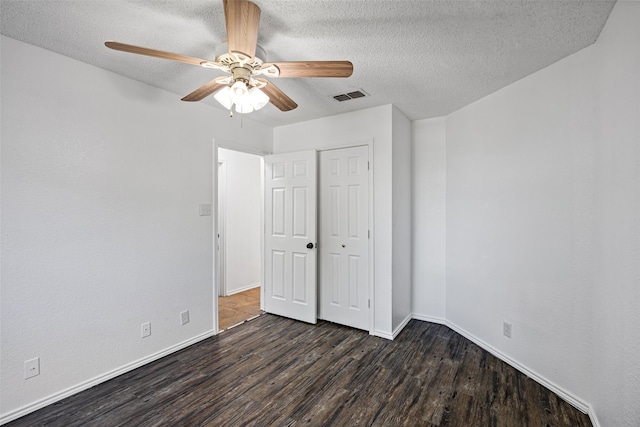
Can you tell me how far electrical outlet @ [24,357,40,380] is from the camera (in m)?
1.91

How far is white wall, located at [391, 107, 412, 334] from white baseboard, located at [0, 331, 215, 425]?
86.9 inches

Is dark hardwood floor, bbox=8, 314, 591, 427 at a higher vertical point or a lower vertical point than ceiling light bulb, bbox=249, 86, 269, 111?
lower

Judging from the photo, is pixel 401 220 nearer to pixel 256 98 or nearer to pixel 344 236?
pixel 344 236

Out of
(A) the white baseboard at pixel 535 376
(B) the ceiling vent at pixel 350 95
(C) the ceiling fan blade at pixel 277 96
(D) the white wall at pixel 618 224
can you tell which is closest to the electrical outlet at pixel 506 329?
(A) the white baseboard at pixel 535 376

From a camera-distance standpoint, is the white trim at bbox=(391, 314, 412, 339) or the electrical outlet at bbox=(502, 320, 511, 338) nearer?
the electrical outlet at bbox=(502, 320, 511, 338)

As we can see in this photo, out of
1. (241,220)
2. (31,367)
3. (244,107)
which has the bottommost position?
(31,367)

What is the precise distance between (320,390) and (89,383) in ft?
5.90

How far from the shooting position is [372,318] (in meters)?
3.10

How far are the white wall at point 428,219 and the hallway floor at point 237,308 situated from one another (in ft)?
7.15

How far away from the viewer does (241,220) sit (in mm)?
4852

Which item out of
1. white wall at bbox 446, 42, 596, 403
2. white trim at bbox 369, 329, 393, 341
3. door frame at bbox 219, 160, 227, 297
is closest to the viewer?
white wall at bbox 446, 42, 596, 403

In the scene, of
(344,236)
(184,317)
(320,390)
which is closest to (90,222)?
(184,317)

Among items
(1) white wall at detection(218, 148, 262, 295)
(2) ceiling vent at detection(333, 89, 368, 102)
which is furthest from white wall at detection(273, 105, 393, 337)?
(1) white wall at detection(218, 148, 262, 295)

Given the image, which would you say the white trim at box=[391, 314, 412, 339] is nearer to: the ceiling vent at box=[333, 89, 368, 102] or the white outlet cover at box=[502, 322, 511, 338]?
the white outlet cover at box=[502, 322, 511, 338]
